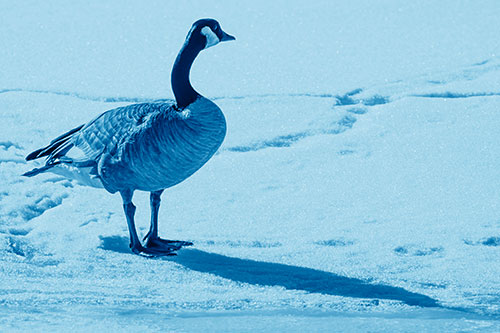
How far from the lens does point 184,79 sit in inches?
189

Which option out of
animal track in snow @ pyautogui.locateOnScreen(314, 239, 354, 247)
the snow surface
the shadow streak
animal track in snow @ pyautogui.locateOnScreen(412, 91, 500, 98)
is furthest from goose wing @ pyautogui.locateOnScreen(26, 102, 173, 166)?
animal track in snow @ pyautogui.locateOnScreen(412, 91, 500, 98)

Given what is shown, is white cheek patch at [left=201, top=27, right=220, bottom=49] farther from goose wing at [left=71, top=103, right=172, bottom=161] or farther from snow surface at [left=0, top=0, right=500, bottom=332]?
snow surface at [left=0, top=0, right=500, bottom=332]

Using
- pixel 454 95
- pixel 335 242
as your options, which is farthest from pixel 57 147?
pixel 454 95

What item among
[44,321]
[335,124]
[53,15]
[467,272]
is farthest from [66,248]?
[53,15]

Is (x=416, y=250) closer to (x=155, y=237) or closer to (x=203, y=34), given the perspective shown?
(x=155, y=237)

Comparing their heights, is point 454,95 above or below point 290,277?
above

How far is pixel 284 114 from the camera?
731 centimetres

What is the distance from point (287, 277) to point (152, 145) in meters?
0.95

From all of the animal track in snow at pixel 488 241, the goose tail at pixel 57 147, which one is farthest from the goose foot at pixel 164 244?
the animal track in snow at pixel 488 241

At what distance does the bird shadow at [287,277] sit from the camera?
14.2 ft

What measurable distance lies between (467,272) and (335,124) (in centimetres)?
261

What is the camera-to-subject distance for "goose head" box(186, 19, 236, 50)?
4.87m

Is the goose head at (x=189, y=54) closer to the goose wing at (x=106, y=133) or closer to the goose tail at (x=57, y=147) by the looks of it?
the goose wing at (x=106, y=133)

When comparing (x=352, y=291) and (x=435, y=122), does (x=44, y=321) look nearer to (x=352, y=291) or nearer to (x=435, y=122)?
(x=352, y=291)
